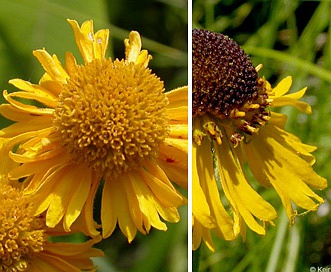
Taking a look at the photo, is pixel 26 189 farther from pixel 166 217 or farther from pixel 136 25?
pixel 136 25

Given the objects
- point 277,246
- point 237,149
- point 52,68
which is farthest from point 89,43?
point 277,246

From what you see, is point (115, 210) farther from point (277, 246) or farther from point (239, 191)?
point (277, 246)

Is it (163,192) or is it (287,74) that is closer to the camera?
(163,192)

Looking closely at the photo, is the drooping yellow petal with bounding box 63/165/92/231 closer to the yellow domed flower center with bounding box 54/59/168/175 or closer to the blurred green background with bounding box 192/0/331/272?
the yellow domed flower center with bounding box 54/59/168/175

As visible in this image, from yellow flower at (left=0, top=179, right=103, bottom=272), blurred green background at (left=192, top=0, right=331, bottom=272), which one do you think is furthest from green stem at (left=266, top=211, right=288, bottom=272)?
yellow flower at (left=0, top=179, right=103, bottom=272)

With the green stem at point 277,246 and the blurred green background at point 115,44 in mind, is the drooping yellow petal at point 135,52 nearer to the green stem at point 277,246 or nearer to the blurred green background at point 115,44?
the blurred green background at point 115,44

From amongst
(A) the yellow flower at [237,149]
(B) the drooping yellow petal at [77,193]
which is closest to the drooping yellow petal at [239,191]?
(A) the yellow flower at [237,149]
